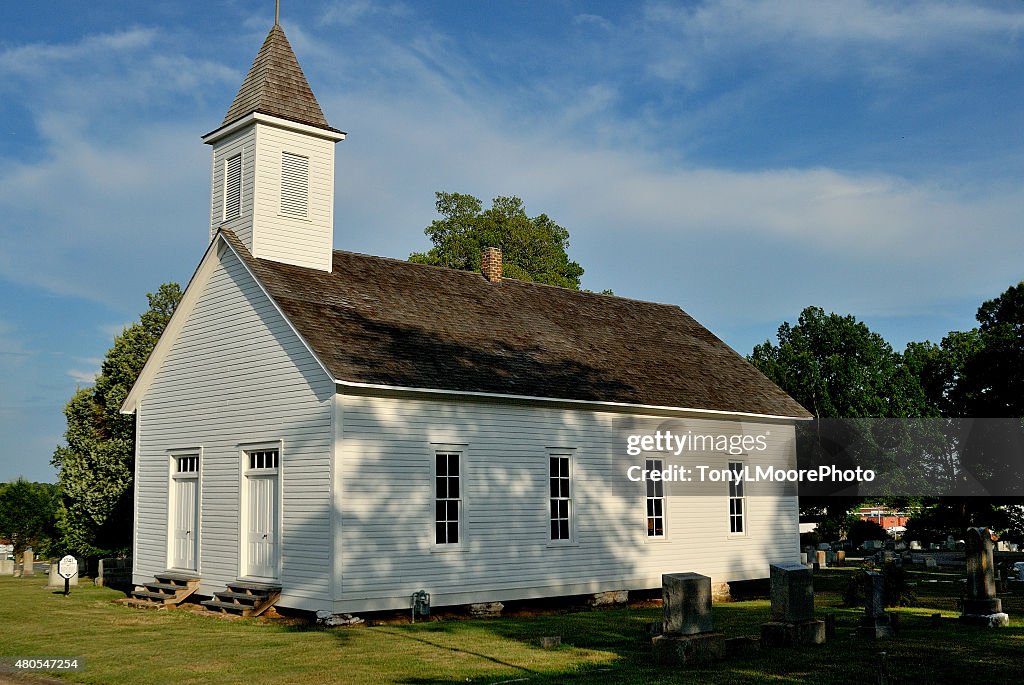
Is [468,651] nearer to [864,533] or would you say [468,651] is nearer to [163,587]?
[163,587]

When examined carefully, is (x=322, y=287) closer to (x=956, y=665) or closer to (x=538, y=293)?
(x=538, y=293)

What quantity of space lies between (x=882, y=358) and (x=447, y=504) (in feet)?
163

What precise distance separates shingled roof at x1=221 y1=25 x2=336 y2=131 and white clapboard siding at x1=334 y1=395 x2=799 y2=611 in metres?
7.82

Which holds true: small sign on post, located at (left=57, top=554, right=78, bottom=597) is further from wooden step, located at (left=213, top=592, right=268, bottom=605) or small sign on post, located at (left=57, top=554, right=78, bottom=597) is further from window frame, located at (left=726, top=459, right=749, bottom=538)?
window frame, located at (left=726, top=459, right=749, bottom=538)

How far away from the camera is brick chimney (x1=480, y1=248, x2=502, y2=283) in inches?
1033

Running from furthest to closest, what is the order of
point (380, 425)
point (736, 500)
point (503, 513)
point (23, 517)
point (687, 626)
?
point (23, 517) < point (736, 500) < point (503, 513) < point (380, 425) < point (687, 626)

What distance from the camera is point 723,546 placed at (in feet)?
81.5

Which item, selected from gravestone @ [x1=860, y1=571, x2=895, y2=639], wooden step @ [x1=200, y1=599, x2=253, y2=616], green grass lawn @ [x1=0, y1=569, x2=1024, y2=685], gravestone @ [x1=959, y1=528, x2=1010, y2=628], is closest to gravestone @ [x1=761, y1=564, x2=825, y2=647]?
green grass lawn @ [x1=0, y1=569, x2=1024, y2=685]

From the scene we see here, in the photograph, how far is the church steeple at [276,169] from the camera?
71.5 ft

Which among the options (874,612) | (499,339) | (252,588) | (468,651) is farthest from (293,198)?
(874,612)

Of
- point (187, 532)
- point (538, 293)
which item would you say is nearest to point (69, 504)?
point (187, 532)

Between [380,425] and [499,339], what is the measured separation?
4714 millimetres

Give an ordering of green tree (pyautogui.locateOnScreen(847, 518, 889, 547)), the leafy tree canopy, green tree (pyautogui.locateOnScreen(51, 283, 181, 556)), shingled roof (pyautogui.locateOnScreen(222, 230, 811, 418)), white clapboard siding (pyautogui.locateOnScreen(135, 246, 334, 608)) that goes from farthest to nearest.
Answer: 1. the leafy tree canopy
2. green tree (pyautogui.locateOnScreen(847, 518, 889, 547))
3. green tree (pyautogui.locateOnScreen(51, 283, 181, 556))
4. shingled roof (pyautogui.locateOnScreen(222, 230, 811, 418))
5. white clapboard siding (pyautogui.locateOnScreen(135, 246, 334, 608))

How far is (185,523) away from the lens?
872 inches
